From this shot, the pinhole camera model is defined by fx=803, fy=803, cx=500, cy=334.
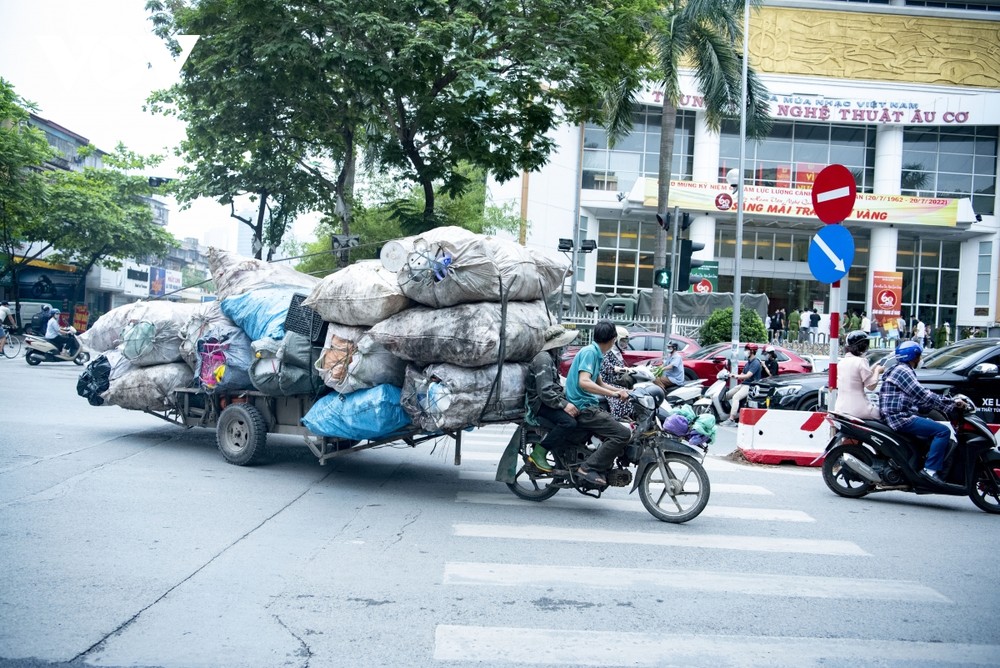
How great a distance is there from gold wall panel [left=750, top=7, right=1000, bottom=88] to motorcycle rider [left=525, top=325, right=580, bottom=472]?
3389cm

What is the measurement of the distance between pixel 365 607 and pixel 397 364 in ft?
10.6

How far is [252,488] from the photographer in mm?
7777

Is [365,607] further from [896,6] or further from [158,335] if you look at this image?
[896,6]

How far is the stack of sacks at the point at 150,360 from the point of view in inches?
375

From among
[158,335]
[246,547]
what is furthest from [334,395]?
[158,335]

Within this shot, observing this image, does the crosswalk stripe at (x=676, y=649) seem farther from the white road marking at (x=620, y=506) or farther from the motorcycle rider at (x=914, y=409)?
the motorcycle rider at (x=914, y=409)

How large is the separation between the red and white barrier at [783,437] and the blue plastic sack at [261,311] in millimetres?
6357

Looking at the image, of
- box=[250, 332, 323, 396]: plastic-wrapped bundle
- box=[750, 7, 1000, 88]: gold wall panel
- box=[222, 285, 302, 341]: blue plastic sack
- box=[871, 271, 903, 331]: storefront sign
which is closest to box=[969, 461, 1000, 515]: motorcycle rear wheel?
box=[250, 332, 323, 396]: plastic-wrapped bundle

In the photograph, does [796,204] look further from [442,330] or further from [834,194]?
[442,330]

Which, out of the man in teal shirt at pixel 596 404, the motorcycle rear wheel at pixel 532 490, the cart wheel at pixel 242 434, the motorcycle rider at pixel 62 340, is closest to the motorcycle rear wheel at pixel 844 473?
the man in teal shirt at pixel 596 404

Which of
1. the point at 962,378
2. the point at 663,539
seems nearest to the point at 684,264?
the point at 962,378

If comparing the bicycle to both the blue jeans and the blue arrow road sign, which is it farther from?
the blue jeans

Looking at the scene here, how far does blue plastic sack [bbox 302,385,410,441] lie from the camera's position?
24.2 ft

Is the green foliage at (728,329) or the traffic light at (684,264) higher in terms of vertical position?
the traffic light at (684,264)
